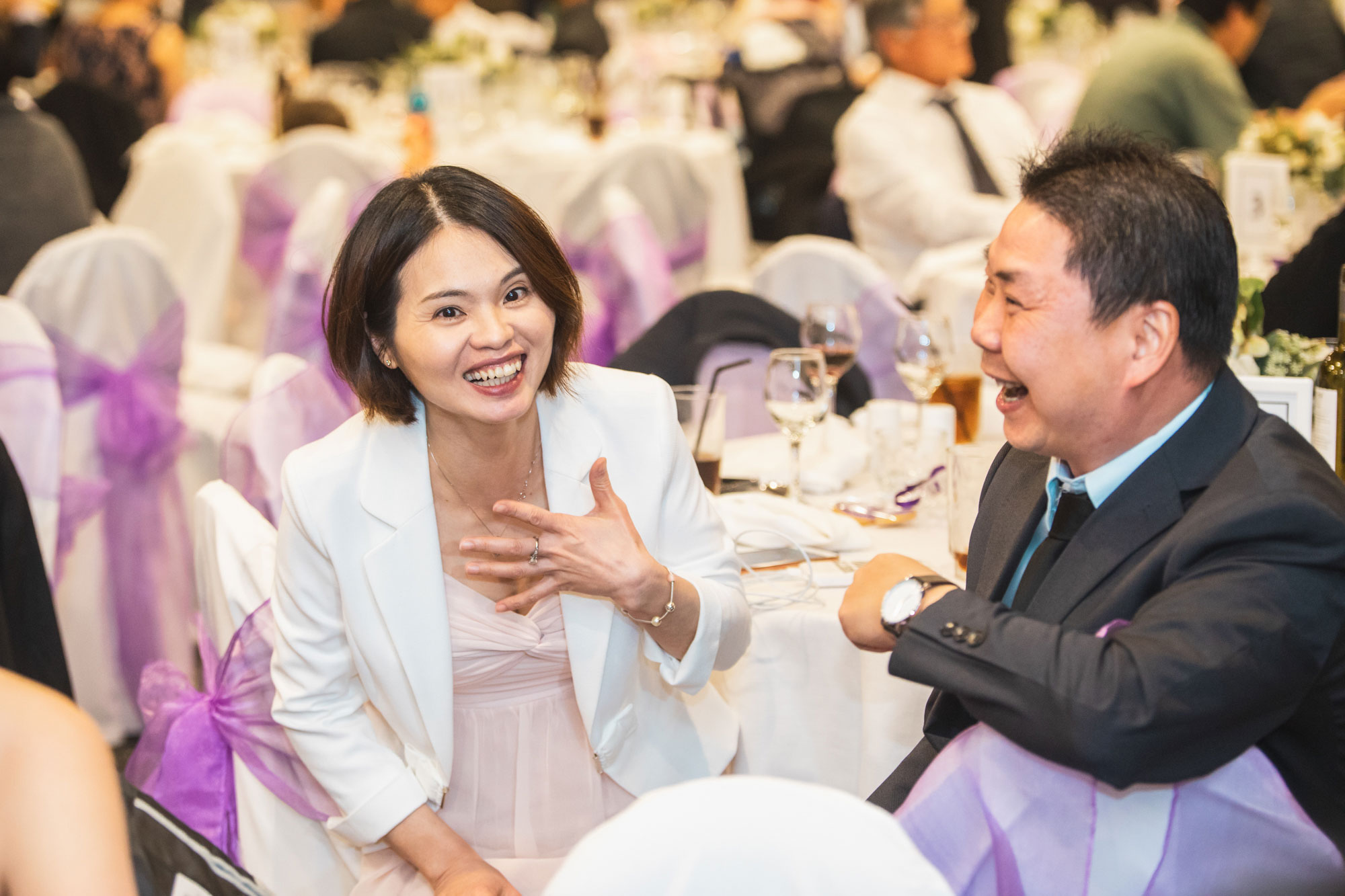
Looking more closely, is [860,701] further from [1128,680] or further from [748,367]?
[748,367]

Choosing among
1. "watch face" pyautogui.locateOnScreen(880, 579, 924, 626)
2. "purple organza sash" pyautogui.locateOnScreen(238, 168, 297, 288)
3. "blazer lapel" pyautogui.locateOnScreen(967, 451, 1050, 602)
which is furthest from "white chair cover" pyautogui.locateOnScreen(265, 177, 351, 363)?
"watch face" pyautogui.locateOnScreen(880, 579, 924, 626)

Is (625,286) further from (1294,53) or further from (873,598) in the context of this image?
(1294,53)

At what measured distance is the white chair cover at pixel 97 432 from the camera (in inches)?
114

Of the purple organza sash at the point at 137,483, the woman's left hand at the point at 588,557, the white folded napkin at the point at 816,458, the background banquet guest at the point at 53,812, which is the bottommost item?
the purple organza sash at the point at 137,483

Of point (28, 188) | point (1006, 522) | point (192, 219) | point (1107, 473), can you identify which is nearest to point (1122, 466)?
point (1107, 473)

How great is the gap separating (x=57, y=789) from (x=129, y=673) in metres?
2.39

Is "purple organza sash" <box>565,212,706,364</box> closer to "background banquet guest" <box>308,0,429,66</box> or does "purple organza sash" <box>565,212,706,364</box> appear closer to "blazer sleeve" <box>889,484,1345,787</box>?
"blazer sleeve" <box>889,484,1345,787</box>

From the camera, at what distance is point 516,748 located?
68.7 inches

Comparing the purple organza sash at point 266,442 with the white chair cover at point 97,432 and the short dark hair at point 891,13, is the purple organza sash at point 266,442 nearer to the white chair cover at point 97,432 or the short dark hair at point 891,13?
the white chair cover at point 97,432

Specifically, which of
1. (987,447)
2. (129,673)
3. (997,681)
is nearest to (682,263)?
(129,673)

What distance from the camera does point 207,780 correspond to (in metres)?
1.75

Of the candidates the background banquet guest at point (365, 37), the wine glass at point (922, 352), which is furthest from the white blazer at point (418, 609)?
the background banquet guest at point (365, 37)

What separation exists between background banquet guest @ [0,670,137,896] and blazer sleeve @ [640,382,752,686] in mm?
868

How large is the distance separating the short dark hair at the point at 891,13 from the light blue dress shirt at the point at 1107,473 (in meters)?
3.43
